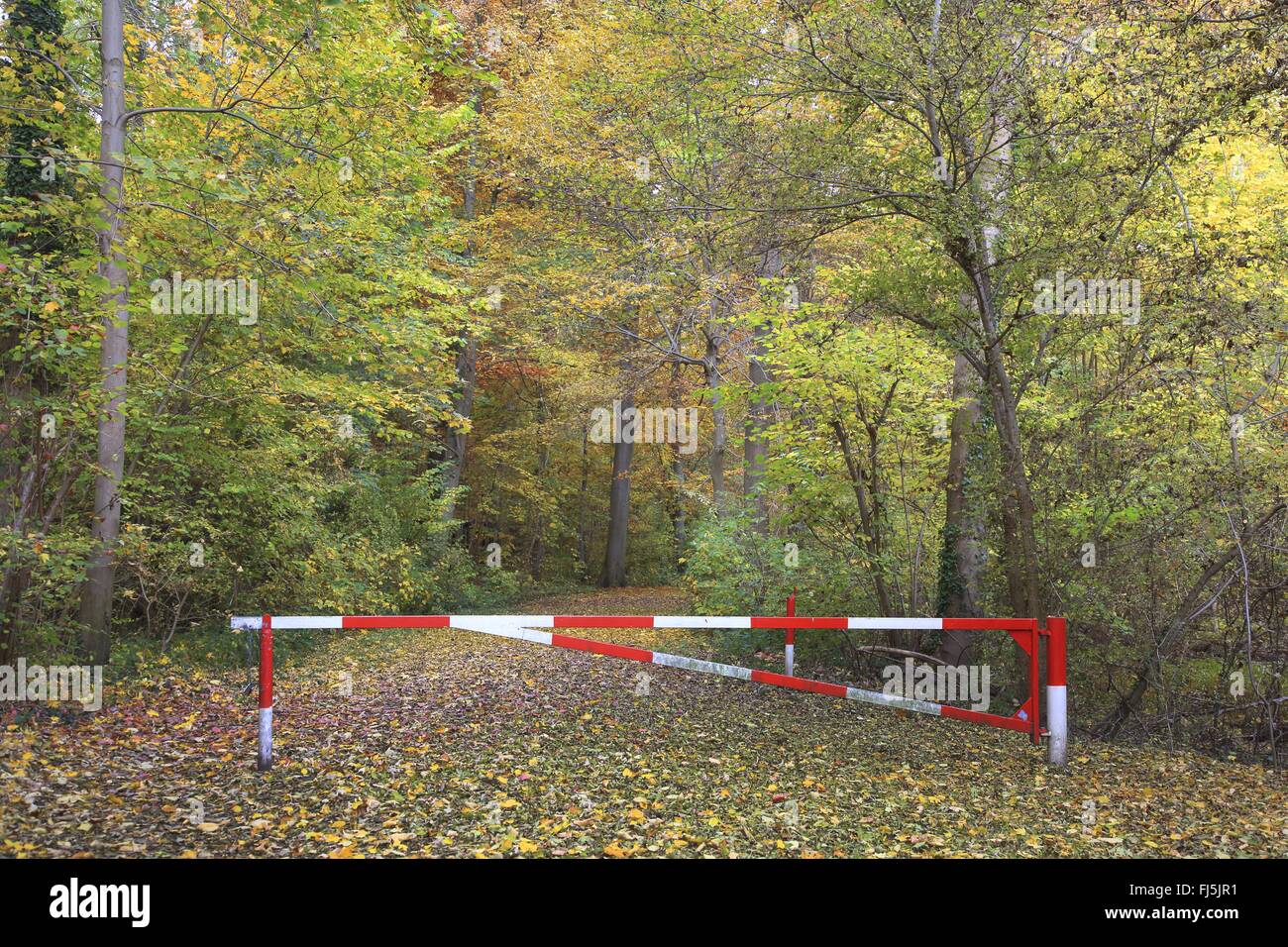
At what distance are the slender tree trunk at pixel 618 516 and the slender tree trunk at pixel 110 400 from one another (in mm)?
18475

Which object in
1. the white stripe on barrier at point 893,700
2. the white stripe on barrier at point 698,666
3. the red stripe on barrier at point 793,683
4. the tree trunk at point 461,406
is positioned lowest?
the white stripe on barrier at point 893,700

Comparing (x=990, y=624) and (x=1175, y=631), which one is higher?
(x=990, y=624)

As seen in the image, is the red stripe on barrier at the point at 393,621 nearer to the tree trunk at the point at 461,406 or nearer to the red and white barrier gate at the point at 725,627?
the red and white barrier gate at the point at 725,627

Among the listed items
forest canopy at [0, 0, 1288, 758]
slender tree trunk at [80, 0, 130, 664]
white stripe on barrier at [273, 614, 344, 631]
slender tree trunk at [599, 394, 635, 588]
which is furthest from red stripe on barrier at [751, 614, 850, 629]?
slender tree trunk at [599, 394, 635, 588]

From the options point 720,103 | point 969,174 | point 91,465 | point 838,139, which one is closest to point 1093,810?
point 969,174

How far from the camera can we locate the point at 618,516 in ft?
88.5

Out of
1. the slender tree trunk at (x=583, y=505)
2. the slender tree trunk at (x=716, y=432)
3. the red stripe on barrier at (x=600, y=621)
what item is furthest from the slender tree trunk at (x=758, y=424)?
the slender tree trunk at (x=583, y=505)

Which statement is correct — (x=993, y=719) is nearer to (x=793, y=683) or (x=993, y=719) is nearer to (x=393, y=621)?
(x=793, y=683)

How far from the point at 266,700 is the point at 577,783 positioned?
6.84 feet

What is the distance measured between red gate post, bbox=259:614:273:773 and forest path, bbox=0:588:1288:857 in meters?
0.13

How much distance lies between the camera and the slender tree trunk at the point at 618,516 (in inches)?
1041

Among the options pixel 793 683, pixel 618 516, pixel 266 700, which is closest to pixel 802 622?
pixel 793 683

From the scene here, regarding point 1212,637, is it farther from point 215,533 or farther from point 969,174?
point 215,533
